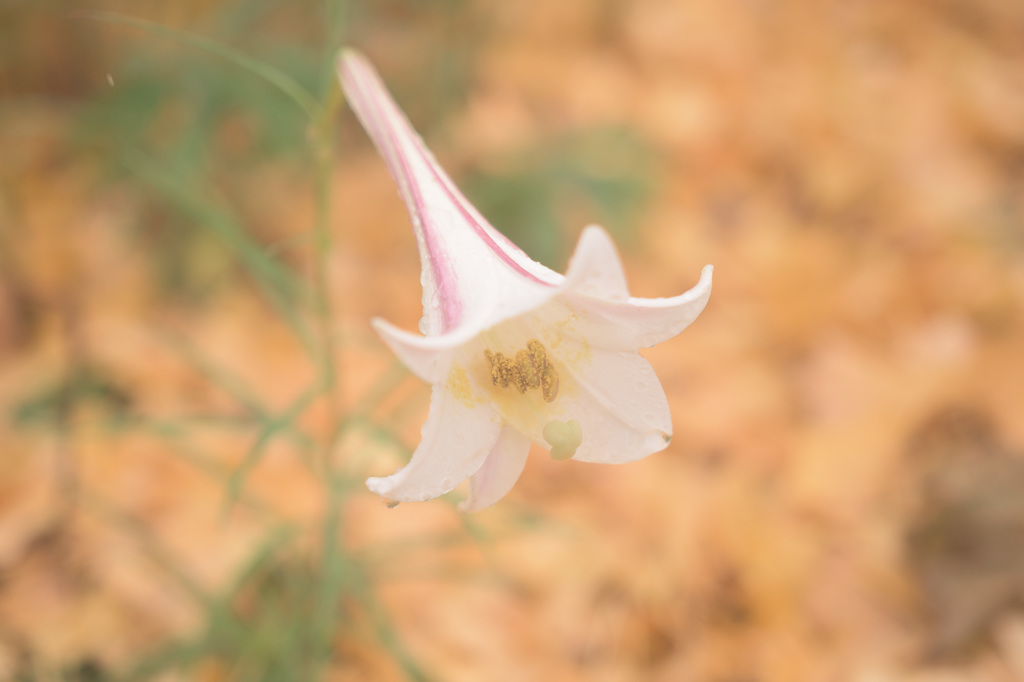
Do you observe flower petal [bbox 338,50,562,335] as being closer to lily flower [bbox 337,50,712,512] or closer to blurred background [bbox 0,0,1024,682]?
lily flower [bbox 337,50,712,512]

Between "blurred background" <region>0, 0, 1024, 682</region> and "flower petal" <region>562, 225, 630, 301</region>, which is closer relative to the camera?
"flower petal" <region>562, 225, 630, 301</region>

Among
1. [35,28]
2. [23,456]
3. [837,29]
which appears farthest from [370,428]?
[837,29]

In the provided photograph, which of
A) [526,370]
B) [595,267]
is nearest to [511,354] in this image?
[526,370]

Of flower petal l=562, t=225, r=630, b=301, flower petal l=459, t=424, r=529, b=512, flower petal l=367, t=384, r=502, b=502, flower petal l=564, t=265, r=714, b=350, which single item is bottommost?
flower petal l=459, t=424, r=529, b=512

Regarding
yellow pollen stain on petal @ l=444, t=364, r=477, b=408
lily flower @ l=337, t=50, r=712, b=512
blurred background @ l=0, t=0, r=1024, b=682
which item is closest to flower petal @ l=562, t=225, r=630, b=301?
lily flower @ l=337, t=50, r=712, b=512

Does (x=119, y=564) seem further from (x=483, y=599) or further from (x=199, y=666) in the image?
(x=483, y=599)

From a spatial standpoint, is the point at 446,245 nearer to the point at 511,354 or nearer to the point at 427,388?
the point at 511,354

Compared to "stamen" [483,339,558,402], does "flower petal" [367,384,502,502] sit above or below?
below
